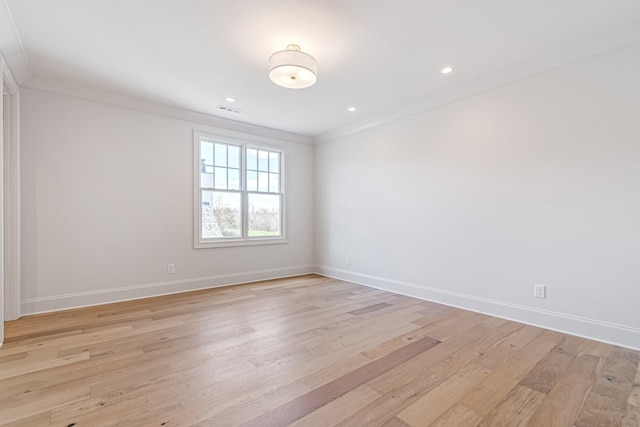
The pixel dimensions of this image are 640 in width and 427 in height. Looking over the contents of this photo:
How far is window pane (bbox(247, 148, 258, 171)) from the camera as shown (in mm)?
5066

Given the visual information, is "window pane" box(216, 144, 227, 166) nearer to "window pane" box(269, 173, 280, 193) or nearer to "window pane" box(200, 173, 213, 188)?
"window pane" box(200, 173, 213, 188)

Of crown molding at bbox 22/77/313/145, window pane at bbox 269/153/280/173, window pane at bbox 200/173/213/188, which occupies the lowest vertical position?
window pane at bbox 200/173/213/188

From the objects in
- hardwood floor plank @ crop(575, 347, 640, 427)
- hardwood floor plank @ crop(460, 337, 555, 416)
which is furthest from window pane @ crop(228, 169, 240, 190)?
hardwood floor plank @ crop(575, 347, 640, 427)

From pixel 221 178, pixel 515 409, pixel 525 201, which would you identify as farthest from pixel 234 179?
pixel 515 409

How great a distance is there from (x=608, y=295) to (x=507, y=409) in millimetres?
1766

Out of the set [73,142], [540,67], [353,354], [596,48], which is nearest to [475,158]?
[540,67]

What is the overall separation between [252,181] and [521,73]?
3970 mm

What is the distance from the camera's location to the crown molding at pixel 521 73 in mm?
2527

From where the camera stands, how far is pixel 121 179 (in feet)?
12.6

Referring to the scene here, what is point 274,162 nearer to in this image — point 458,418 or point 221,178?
point 221,178

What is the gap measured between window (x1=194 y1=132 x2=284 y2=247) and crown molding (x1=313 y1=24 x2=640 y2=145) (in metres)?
1.96

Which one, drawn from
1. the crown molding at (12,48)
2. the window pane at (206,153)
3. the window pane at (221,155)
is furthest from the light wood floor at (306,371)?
the crown molding at (12,48)

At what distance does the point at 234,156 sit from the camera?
4.92 meters

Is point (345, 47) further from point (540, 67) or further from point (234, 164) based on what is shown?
point (234, 164)
